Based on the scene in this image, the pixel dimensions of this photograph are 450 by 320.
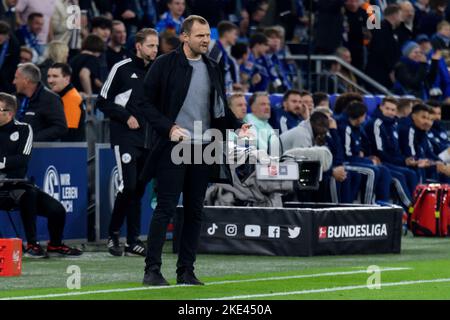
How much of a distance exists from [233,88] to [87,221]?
4.78 m

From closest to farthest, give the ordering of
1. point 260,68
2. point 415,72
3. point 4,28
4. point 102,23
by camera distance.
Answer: point 4,28 → point 102,23 → point 260,68 → point 415,72

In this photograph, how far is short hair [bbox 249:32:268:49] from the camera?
21188mm

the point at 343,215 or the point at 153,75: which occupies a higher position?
the point at 153,75

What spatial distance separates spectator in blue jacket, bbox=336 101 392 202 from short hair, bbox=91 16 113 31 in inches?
135

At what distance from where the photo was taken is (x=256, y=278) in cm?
1191

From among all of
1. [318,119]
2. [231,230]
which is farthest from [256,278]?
[318,119]

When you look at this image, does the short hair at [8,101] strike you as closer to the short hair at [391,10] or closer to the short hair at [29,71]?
the short hair at [29,71]

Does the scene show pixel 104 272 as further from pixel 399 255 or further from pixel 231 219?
pixel 399 255

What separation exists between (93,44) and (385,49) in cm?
847

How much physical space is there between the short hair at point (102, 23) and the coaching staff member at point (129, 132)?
16.9 feet

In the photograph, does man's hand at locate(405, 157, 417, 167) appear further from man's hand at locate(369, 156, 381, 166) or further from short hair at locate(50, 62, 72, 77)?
short hair at locate(50, 62, 72, 77)

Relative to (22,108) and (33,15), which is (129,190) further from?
(33,15)
